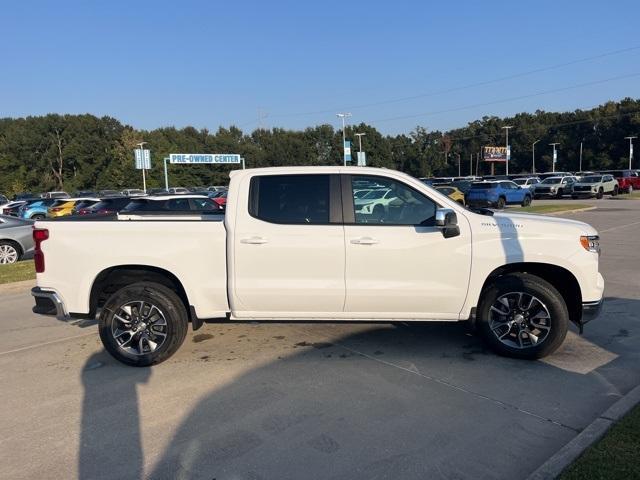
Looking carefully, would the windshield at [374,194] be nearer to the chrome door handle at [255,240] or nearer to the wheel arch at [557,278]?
the chrome door handle at [255,240]

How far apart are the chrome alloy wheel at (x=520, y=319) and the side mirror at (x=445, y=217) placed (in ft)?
3.14

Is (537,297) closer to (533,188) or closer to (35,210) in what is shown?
(35,210)

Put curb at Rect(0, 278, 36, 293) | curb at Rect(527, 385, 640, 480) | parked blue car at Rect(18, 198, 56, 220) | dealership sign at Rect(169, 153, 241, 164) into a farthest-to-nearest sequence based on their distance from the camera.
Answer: dealership sign at Rect(169, 153, 241, 164), parked blue car at Rect(18, 198, 56, 220), curb at Rect(0, 278, 36, 293), curb at Rect(527, 385, 640, 480)

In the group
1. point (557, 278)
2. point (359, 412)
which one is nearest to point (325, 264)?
point (359, 412)

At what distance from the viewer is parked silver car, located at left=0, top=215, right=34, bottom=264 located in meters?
12.5

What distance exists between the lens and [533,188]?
39406mm

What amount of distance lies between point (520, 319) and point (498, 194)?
2674 centimetres

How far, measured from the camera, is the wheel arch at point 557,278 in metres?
5.04

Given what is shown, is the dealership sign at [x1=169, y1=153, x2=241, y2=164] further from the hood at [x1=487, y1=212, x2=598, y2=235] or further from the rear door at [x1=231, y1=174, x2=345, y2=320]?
the hood at [x1=487, y1=212, x2=598, y2=235]

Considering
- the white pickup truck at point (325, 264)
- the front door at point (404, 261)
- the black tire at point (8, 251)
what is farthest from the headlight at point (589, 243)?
the black tire at point (8, 251)

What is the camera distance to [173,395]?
445 centimetres

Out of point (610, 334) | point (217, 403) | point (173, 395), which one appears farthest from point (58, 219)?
point (610, 334)

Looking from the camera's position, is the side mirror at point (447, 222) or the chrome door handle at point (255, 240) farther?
the chrome door handle at point (255, 240)

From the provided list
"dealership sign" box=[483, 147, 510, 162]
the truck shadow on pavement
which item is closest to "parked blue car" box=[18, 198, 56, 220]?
the truck shadow on pavement
